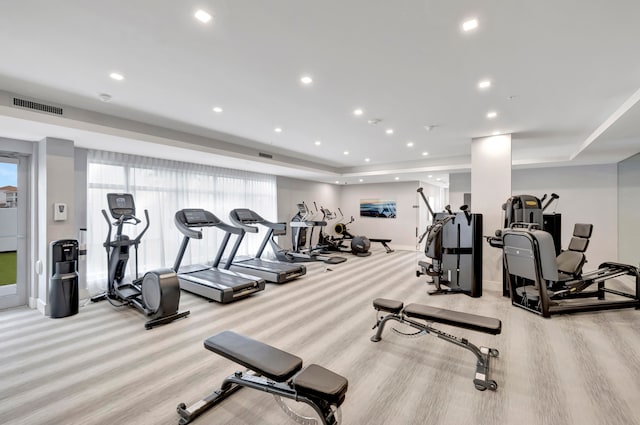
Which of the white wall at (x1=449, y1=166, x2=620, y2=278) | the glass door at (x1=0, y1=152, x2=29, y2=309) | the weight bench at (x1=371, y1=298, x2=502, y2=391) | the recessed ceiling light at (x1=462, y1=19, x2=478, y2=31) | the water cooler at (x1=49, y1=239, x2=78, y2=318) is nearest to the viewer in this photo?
the recessed ceiling light at (x1=462, y1=19, x2=478, y2=31)

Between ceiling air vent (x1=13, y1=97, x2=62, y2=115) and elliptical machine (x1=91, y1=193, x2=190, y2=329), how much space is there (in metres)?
1.35

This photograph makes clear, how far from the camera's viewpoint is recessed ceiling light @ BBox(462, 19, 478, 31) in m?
2.16

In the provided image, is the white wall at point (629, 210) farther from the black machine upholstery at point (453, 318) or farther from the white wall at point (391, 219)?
the black machine upholstery at point (453, 318)

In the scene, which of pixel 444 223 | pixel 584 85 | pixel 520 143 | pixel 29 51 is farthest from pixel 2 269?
pixel 520 143

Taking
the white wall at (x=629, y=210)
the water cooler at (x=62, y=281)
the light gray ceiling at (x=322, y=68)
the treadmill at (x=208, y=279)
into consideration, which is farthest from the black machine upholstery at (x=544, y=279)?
the water cooler at (x=62, y=281)

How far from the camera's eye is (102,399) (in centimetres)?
215

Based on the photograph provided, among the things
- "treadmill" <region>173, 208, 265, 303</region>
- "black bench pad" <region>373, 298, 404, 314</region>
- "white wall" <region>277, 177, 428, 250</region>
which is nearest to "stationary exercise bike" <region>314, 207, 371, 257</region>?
"white wall" <region>277, 177, 428, 250</region>

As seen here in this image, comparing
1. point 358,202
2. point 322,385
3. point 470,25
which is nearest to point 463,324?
point 322,385

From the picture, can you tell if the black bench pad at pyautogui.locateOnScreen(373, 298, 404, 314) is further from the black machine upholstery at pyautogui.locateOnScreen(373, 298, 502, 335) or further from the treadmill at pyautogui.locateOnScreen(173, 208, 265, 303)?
the treadmill at pyautogui.locateOnScreen(173, 208, 265, 303)

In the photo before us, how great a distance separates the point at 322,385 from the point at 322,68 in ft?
9.32

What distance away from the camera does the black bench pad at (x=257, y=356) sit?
1.76 m

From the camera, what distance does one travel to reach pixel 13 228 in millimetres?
4312

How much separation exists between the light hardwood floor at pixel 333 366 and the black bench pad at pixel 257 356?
0.45 metres

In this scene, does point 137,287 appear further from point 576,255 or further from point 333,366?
point 576,255
